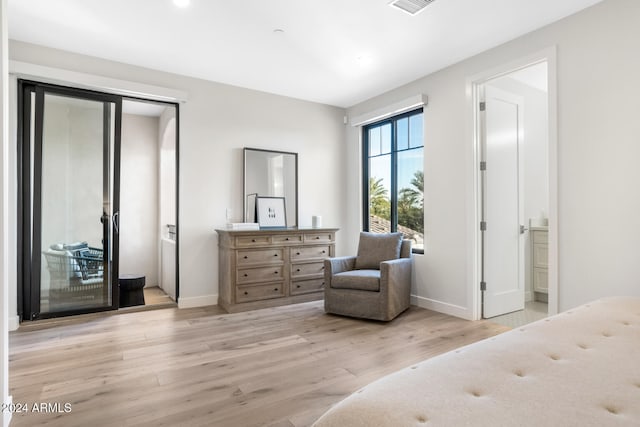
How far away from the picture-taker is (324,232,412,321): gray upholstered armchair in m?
3.56

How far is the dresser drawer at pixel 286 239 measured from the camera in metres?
4.27

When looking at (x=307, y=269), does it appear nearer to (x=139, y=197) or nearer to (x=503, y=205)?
(x=503, y=205)

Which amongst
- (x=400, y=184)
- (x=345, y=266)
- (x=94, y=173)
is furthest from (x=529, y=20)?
(x=94, y=173)

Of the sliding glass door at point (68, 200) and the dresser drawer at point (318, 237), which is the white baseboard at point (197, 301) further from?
the dresser drawer at point (318, 237)

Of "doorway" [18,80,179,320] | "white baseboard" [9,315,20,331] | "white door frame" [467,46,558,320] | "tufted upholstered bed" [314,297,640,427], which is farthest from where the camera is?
"doorway" [18,80,179,320]

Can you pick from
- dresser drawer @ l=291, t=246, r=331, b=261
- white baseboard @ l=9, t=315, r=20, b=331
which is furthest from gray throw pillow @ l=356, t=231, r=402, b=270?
white baseboard @ l=9, t=315, r=20, b=331

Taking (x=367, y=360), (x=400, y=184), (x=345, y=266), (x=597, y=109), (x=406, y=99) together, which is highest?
(x=406, y=99)

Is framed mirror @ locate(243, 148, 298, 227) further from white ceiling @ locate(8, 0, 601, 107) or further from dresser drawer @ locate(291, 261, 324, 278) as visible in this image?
white ceiling @ locate(8, 0, 601, 107)

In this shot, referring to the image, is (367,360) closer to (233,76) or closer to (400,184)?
(400,184)

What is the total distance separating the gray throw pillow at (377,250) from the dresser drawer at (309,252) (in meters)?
0.58

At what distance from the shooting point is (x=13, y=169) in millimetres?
3361

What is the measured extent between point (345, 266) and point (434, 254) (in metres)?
1.01

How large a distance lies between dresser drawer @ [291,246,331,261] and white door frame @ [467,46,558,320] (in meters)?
1.78

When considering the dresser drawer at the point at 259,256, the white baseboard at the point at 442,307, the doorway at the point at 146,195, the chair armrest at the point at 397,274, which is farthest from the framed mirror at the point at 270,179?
the white baseboard at the point at 442,307
